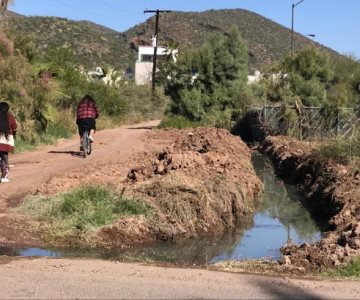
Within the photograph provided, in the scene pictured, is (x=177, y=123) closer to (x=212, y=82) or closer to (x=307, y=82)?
(x=212, y=82)

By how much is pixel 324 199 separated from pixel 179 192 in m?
5.29

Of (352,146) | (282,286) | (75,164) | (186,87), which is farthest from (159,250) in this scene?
(186,87)

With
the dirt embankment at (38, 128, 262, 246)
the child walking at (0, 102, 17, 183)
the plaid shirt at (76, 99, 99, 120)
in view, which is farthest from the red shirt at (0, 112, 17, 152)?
the plaid shirt at (76, 99, 99, 120)

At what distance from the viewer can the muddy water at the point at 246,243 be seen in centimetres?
1032

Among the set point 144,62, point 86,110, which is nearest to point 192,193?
point 86,110

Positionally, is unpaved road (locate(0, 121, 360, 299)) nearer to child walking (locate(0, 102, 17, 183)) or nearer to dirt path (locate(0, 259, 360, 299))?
dirt path (locate(0, 259, 360, 299))

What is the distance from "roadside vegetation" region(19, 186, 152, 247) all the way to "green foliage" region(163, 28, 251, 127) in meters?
28.2

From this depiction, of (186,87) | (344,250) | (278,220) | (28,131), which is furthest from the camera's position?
(186,87)

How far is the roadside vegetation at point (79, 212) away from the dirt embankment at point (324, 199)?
3016 millimetres

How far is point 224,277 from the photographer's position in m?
8.05

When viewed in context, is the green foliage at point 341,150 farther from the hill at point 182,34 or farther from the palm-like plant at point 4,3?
the hill at point 182,34

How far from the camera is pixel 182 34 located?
383ft

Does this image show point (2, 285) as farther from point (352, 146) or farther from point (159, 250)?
point (352, 146)

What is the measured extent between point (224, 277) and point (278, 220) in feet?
25.8
